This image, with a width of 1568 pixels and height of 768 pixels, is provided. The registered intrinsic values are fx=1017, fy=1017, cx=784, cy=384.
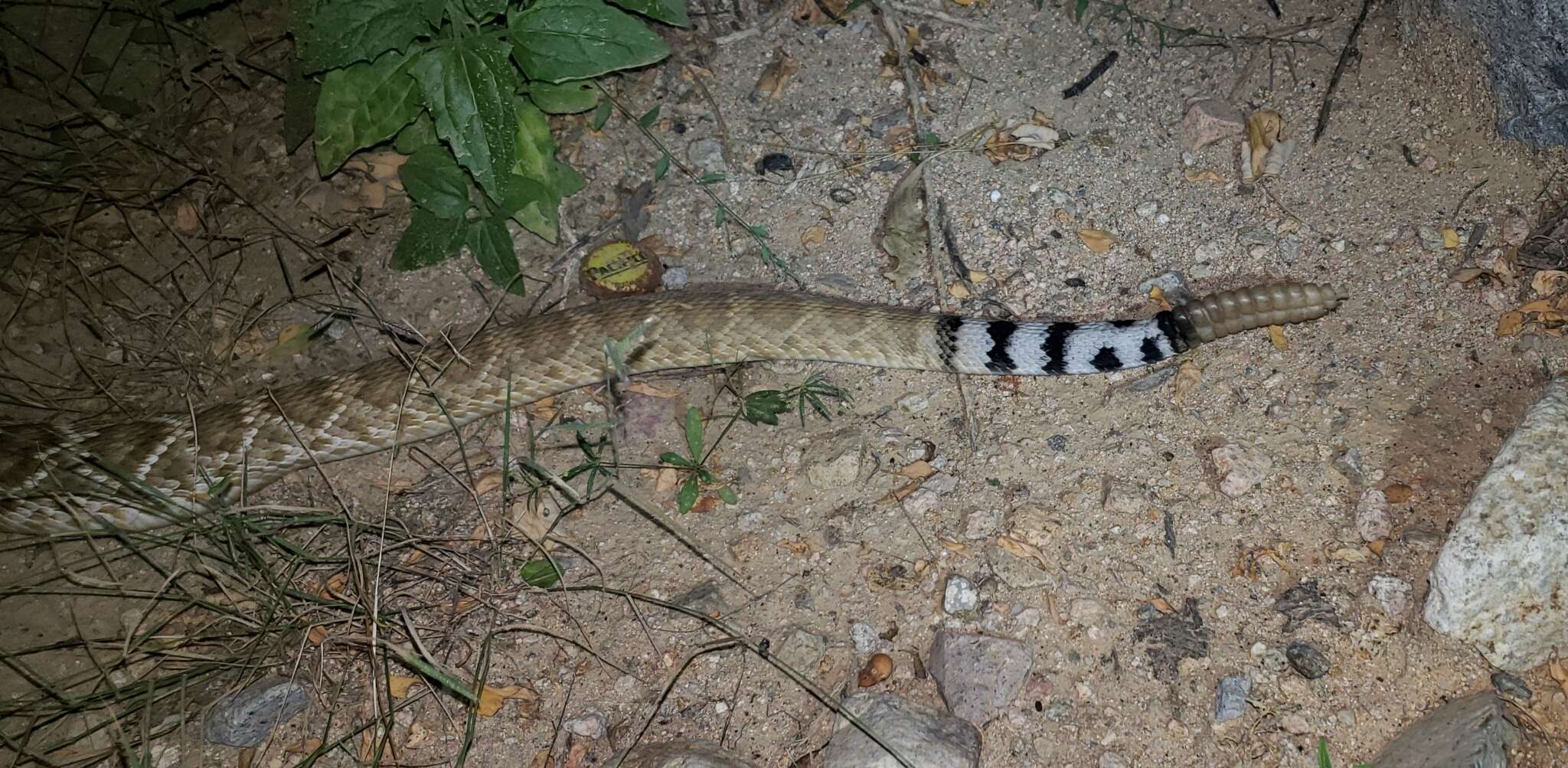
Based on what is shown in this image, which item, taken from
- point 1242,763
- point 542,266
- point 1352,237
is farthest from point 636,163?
point 1242,763

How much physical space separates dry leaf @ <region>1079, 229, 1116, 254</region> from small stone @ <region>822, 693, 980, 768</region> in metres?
1.63

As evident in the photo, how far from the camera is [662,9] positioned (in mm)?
3230

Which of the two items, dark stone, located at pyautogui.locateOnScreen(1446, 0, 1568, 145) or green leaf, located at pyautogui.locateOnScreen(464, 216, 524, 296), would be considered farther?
green leaf, located at pyautogui.locateOnScreen(464, 216, 524, 296)

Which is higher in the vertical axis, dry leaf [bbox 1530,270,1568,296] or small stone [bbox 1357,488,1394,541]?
dry leaf [bbox 1530,270,1568,296]

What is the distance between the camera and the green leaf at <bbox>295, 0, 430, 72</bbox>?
118 inches

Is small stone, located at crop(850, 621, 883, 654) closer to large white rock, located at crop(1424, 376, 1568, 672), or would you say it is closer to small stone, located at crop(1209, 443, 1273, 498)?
small stone, located at crop(1209, 443, 1273, 498)

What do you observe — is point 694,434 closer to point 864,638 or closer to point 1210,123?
point 864,638

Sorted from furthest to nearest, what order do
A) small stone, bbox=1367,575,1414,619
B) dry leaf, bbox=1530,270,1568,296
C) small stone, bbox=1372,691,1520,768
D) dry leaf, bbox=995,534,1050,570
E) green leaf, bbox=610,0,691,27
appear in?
1. green leaf, bbox=610,0,691,27
2. dry leaf, bbox=1530,270,1568,296
3. dry leaf, bbox=995,534,1050,570
4. small stone, bbox=1367,575,1414,619
5. small stone, bbox=1372,691,1520,768

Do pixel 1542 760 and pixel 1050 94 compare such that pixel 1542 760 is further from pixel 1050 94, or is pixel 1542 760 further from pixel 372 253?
pixel 372 253

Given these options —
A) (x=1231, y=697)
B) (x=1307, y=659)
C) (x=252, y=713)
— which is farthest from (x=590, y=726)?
(x=1307, y=659)

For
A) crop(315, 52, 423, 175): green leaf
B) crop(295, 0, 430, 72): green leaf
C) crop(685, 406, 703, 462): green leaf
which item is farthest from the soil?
crop(295, 0, 430, 72): green leaf


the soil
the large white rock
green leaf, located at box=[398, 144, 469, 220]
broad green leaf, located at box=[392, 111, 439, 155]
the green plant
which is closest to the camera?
the large white rock

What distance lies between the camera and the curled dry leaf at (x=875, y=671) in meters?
2.51

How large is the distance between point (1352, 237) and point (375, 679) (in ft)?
10.1
